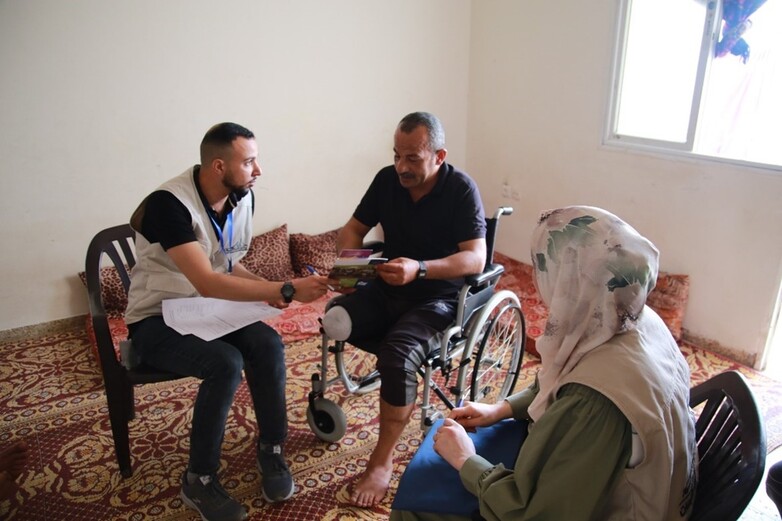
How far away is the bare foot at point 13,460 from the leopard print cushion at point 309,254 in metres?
1.86

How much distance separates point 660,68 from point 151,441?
2.92m

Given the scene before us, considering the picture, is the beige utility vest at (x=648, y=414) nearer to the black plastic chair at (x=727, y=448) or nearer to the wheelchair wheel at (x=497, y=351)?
the black plastic chair at (x=727, y=448)

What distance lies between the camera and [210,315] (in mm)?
1795

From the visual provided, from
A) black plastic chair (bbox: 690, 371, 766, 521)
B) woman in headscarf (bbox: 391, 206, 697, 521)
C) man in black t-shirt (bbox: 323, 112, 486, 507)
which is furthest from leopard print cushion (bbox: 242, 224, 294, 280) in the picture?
black plastic chair (bbox: 690, 371, 766, 521)

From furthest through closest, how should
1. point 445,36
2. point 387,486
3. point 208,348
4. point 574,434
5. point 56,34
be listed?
point 445,36 → point 56,34 → point 387,486 → point 208,348 → point 574,434

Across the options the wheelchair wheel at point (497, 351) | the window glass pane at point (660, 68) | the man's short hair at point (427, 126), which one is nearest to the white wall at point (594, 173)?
the window glass pane at point (660, 68)

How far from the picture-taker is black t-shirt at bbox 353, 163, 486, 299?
6.59ft

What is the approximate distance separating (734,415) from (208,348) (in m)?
1.35

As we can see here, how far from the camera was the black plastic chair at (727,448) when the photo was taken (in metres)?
0.89

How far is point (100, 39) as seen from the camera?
8.79 ft

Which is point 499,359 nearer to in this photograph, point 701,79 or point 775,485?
point 775,485

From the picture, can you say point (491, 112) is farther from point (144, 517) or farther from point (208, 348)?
point (144, 517)

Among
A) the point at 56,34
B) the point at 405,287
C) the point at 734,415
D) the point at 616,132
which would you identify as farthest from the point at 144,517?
the point at 616,132

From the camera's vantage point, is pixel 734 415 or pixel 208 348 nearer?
pixel 734 415
